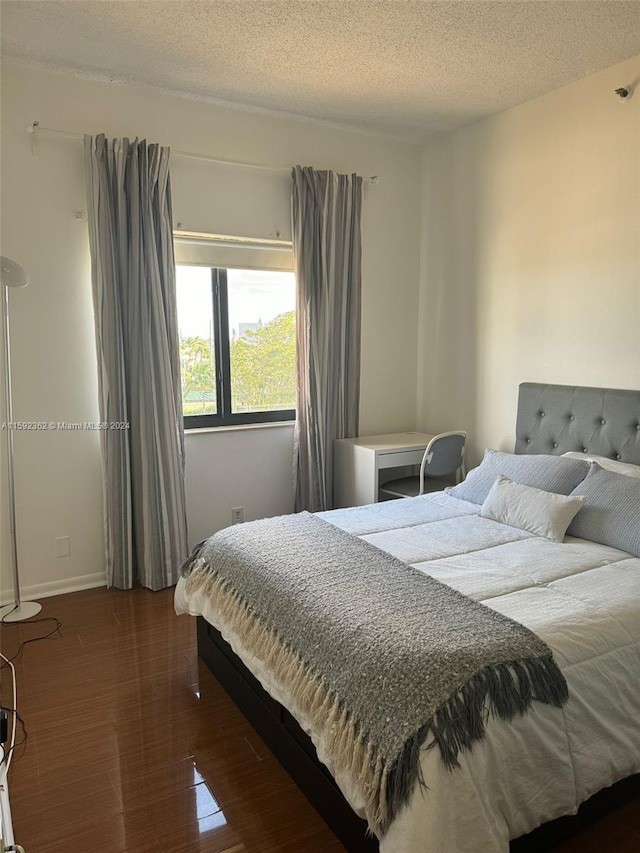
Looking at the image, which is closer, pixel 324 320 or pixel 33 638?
pixel 33 638

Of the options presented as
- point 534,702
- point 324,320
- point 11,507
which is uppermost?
point 324,320

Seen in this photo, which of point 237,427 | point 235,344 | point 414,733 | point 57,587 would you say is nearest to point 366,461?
point 237,427

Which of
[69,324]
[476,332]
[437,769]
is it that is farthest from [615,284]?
[69,324]

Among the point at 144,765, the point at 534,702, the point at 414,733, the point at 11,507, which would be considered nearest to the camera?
the point at 414,733

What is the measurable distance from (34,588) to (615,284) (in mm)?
3450

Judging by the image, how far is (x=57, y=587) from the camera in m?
3.38

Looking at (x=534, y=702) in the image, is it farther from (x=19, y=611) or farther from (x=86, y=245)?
(x=86, y=245)

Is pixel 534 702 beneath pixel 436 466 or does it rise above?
beneath

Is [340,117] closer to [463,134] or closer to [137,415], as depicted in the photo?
[463,134]

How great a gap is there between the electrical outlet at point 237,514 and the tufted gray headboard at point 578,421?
1735 millimetres

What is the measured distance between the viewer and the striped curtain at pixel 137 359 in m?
3.17

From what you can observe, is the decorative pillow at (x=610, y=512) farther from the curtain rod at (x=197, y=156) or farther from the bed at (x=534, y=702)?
the curtain rod at (x=197, y=156)

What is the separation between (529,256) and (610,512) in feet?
5.59

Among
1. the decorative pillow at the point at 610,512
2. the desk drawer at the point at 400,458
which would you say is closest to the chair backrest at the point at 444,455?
the desk drawer at the point at 400,458
